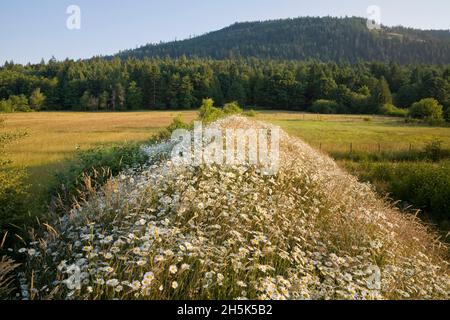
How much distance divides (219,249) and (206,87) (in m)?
93.6

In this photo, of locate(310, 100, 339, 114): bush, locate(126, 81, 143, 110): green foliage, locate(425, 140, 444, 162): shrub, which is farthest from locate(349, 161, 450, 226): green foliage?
locate(126, 81, 143, 110): green foliage

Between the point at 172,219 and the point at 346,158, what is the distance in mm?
22146

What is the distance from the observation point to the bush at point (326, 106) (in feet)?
270

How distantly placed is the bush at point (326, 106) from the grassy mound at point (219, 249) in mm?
77498

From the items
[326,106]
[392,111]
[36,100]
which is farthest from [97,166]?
[36,100]

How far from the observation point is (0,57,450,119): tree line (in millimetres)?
85562

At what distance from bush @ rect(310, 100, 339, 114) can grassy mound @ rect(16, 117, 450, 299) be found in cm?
7750

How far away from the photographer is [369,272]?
15.9ft

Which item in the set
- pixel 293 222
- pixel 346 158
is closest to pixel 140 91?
pixel 346 158

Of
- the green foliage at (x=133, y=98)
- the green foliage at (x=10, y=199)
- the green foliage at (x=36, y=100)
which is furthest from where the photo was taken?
the green foliage at (x=133, y=98)

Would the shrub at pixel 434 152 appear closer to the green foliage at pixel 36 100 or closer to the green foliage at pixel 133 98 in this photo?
the green foliage at pixel 133 98

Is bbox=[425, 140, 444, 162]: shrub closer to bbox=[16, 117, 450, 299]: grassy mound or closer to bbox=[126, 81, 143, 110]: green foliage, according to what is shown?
bbox=[16, 117, 450, 299]: grassy mound

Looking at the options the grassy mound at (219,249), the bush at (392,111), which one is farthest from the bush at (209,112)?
the bush at (392,111)
